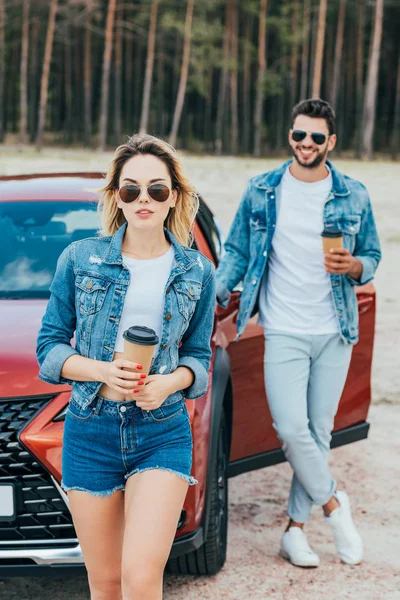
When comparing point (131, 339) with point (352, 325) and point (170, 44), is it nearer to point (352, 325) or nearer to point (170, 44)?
point (352, 325)

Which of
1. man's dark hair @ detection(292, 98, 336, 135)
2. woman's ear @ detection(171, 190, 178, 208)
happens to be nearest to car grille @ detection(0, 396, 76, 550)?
woman's ear @ detection(171, 190, 178, 208)

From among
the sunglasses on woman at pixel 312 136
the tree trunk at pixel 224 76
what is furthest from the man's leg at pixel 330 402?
the tree trunk at pixel 224 76

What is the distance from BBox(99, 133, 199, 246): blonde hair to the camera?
2900 millimetres

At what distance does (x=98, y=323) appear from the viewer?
2.80 m

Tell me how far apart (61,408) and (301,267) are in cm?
141

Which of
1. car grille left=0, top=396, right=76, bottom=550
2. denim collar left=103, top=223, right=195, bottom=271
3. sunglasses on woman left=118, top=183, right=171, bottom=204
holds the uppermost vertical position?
sunglasses on woman left=118, top=183, right=171, bottom=204

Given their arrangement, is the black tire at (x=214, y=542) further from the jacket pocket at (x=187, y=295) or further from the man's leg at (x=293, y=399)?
the jacket pocket at (x=187, y=295)

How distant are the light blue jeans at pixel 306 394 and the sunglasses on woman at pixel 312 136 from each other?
0.85m

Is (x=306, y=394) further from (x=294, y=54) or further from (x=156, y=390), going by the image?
(x=294, y=54)

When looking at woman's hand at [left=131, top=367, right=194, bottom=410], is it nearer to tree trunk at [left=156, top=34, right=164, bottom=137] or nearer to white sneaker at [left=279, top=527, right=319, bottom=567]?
→ white sneaker at [left=279, top=527, right=319, bottom=567]

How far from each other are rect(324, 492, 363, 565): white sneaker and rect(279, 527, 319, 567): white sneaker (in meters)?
0.12

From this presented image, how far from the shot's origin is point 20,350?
12.1 feet

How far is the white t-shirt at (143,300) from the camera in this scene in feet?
9.24

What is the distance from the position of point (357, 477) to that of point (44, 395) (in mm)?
2753
